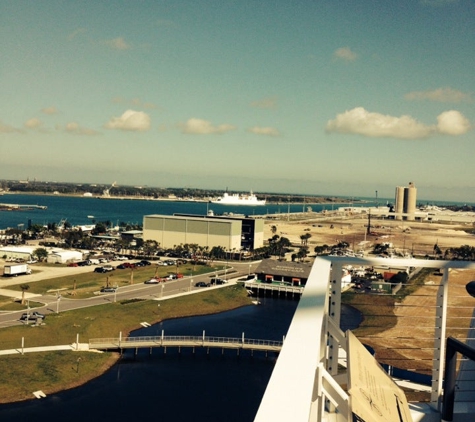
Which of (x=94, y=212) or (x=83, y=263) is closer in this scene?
(x=83, y=263)

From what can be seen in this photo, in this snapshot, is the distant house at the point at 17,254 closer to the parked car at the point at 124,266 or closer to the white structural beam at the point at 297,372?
the parked car at the point at 124,266

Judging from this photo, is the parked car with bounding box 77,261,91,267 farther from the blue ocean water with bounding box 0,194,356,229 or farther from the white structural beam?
the white structural beam

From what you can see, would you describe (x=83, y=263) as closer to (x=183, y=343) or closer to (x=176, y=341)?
(x=176, y=341)

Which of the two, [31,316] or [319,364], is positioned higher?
[319,364]

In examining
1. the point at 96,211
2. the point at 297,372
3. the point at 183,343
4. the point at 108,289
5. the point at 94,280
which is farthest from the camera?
the point at 96,211

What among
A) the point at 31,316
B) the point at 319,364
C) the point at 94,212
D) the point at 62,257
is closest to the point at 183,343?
the point at 31,316

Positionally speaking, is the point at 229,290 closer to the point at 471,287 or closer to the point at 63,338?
the point at 63,338

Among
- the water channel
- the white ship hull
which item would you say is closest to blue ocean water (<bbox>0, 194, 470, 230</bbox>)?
the white ship hull
